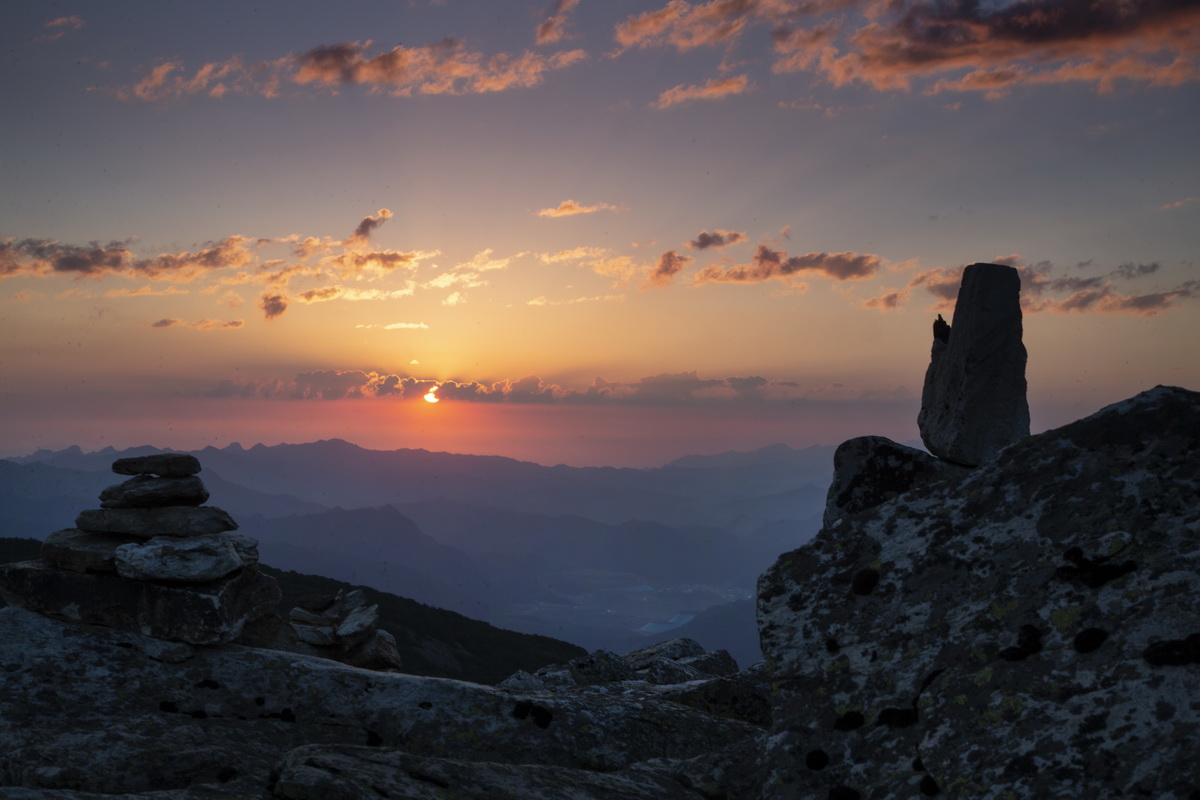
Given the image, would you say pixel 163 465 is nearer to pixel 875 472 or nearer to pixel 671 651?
pixel 671 651

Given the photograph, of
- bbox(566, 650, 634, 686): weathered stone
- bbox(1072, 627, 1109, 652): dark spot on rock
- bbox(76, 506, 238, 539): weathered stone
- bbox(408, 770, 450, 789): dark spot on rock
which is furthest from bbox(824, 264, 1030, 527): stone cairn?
bbox(76, 506, 238, 539): weathered stone

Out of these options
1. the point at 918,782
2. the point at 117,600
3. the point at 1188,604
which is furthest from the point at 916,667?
the point at 117,600

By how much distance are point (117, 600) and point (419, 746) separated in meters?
11.2

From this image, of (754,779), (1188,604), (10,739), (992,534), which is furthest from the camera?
(10,739)

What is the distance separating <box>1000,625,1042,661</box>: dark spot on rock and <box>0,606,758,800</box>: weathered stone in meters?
7.71

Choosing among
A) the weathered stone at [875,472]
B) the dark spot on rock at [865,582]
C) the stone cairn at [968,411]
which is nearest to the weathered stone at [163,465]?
the weathered stone at [875,472]

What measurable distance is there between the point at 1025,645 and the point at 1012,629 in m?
0.27

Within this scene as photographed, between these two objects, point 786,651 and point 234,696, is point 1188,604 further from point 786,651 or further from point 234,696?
point 234,696

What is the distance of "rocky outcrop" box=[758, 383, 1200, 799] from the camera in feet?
23.4

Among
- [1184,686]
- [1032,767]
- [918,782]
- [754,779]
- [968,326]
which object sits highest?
[968,326]

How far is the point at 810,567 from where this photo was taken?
10867 millimetres

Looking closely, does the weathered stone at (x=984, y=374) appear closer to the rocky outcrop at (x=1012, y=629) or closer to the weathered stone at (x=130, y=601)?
the rocky outcrop at (x=1012, y=629)

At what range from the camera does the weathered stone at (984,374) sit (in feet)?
69.1

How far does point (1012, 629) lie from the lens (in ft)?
28.0
